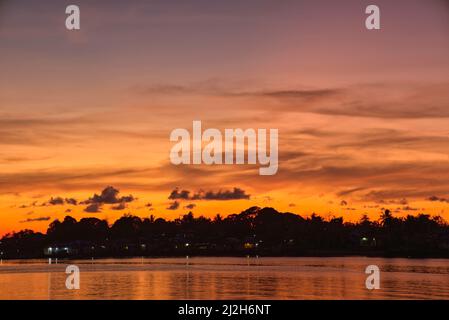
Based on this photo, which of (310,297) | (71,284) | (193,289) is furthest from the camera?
(71,284)

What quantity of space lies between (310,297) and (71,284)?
31.1 m

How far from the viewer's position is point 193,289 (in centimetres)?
6856

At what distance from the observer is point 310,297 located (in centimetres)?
5822
